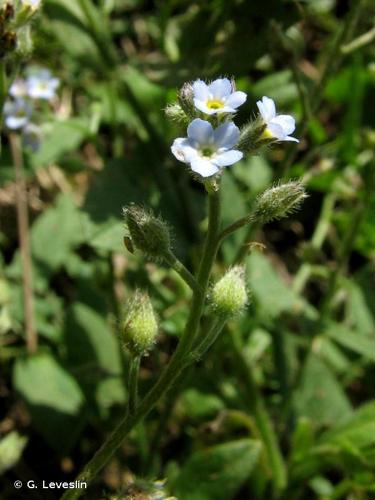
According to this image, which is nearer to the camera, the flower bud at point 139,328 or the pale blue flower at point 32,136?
the flower bud at point 139,328

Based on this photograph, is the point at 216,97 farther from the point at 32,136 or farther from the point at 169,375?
the point at 32,136

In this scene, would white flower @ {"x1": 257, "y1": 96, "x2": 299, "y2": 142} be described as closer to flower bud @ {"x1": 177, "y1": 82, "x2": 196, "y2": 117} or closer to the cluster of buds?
flower bud @ {"x1": 177, "y1": 82, "x2": 196, "y2": 117}

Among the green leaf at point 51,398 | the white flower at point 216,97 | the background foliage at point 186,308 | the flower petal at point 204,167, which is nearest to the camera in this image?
the flower petal at point 204,167

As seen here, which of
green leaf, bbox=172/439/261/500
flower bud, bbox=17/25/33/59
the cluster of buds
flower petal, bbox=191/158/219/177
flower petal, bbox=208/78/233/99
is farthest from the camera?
green leaf, bbox=172/439/261/500

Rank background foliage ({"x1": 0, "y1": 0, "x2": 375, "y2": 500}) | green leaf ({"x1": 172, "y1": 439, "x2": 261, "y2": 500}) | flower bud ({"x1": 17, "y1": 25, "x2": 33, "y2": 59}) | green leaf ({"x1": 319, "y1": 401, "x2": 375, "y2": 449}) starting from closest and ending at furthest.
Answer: flower bud ({"x1": 17, "y1": 25, "x2": 33, "y2": 59}) < green leaf ({"x1": 172, "y1": 439, "x2": 261, "y2": 500}) < green leaf ({"x1": 319, "y1": 401, "x2": 375, "y2": 449}) < background foliage ({"x1": 0, "y1": 0, "x2": 375, "y2": 500})

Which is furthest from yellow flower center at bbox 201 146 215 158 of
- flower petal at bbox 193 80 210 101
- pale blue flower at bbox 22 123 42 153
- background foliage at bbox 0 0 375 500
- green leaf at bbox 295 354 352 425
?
green leaf at bbox 295 354 352 425

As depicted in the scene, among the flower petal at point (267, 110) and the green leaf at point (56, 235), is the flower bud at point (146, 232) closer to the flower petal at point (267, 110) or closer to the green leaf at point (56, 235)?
the flower petal at point (267, 110)

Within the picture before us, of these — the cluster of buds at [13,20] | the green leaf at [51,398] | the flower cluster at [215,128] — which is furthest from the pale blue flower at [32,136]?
the flower cluster at [215,128]
